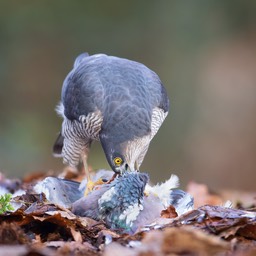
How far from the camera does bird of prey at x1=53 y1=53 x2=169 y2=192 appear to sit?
6.71m

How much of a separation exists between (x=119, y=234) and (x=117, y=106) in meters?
2.22

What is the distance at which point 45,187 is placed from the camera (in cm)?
583

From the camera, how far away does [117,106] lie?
6.75 m

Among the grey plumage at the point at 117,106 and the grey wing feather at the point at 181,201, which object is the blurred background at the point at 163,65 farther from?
the grey wing feather at the point at 181,201

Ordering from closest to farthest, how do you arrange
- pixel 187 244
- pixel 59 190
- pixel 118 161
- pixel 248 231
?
pixel 187 244, pixel 248 231, pixel 59 190, pixel 118 161

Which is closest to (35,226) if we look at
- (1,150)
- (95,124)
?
(95,124)

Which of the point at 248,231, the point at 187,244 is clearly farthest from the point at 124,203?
the point at 187,244

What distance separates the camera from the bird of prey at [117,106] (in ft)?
22.0

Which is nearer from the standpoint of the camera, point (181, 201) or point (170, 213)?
point (170, 213)

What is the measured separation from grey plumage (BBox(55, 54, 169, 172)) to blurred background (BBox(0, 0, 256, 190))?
27.1 feet

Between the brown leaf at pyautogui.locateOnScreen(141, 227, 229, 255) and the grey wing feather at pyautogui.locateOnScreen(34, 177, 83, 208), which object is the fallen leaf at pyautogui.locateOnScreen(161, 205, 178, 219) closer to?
the grey wing feather at pyautogui.locateOnScreen(34, 177, 83, 208)

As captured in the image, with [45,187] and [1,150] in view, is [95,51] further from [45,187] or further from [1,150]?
[45,187]

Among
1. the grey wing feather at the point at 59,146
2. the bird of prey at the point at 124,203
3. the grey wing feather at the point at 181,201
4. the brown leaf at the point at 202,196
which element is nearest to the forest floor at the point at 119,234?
the bird of prey at the point at 124,203

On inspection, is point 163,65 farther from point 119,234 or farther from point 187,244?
point 187,244
